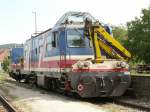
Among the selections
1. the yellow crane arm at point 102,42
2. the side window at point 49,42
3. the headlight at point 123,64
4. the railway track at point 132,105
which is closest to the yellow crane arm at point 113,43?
the yellow crane arm at point 102,42

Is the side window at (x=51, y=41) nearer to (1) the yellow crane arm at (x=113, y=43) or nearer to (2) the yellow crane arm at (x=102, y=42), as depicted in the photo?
(2) the yellow crane arm at (x=102, y=42)

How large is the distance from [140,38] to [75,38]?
2194cm

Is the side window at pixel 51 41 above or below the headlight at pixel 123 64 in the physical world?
above

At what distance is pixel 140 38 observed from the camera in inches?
1542

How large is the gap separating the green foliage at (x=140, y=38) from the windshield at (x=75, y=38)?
Result: 20.0 meters

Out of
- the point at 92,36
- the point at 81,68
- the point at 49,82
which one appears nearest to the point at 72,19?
the point at 92,36

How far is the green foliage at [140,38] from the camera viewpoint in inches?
1492

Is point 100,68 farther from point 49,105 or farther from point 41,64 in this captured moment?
point 41,64

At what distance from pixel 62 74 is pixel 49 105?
264cm

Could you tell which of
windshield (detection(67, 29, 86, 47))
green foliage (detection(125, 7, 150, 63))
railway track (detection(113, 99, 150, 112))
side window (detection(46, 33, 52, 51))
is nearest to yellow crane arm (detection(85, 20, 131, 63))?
windshield (detection(67, 29, 86, 47))

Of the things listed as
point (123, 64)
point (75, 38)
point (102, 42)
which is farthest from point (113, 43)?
point (75, 38)

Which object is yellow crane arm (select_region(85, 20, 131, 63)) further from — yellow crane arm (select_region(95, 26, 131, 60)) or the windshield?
the windshield

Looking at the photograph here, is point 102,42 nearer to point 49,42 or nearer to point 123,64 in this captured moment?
point 123,64

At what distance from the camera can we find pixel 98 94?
55.4ft
